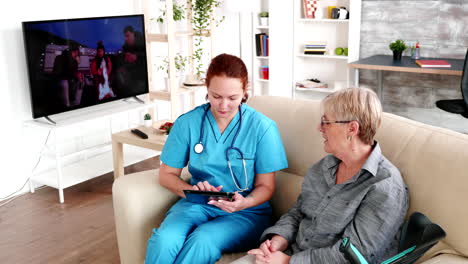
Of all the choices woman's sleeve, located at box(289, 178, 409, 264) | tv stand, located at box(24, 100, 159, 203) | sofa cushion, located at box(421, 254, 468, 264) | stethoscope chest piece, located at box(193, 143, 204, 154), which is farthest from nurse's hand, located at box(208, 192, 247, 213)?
tv stand, located at box(24, 100, 159, 203)

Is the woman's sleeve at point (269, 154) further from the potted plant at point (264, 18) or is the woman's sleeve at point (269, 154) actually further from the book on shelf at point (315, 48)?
the potted plant at point (264, 18)

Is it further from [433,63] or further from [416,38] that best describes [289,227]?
[416,38]

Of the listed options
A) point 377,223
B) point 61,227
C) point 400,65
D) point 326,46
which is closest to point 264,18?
point 326,46

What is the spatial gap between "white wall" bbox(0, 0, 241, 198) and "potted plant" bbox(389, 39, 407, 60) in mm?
2442

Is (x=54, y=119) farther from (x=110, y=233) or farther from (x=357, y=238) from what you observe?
(x=357, y=238)

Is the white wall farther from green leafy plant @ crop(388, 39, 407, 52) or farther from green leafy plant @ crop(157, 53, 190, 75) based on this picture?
green leafy plant @ crop(388, 39, 407, 52)

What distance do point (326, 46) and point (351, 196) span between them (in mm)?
3466

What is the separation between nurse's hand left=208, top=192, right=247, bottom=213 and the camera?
181 cm

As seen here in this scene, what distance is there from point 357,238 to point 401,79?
10.7ft

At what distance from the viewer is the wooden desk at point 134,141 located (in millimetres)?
3254

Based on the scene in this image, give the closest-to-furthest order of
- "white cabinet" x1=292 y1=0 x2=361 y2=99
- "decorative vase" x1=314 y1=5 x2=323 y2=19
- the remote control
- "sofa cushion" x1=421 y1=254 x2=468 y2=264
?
"sofa cushion" x1=421 y1=254 x2=468 y2=264 < the remote control < "white cabinet" x1=292 y1=0 x2=361 y2=99 < "decorative vase" x1=314 y1=5 x2=323 y2=19

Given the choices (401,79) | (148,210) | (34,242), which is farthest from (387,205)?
(401,79)

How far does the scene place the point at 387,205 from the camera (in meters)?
1.44

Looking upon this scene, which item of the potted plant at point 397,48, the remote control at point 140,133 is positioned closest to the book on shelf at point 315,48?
the potted plant at point 397,48
